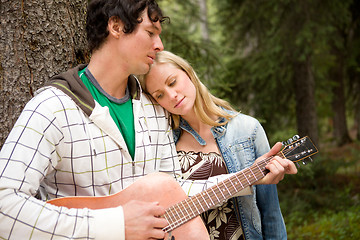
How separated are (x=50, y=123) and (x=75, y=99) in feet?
0.75

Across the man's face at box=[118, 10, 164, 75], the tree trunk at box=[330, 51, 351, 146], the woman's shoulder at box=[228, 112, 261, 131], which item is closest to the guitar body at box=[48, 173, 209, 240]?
the man's face at box=[118, 10, 164, 75]

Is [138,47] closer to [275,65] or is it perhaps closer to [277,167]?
[277,167]

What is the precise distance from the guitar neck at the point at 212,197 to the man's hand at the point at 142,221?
0.12 m

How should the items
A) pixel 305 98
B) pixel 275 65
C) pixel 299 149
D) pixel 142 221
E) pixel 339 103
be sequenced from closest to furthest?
pixel 142 221 < pixel 299 149 < pixel 275 65 < pixel 305 98 < pixel 339 103

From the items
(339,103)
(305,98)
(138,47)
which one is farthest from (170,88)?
(339,103)

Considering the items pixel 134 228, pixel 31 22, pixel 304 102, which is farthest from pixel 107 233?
pixel 304 102

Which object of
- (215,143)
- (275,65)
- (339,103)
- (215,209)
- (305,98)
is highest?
(215,143)

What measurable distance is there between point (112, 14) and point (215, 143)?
3.94ft

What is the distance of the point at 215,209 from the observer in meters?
2.75

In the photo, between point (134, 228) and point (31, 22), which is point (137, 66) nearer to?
point (31, 22)

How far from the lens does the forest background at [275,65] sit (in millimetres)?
2564

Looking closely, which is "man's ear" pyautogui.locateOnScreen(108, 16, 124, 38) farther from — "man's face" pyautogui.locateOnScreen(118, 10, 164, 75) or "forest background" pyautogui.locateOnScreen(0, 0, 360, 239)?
"forest background" pyautogui.locateOnScreen(0, 0, 360, 239)

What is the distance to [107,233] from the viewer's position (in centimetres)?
200

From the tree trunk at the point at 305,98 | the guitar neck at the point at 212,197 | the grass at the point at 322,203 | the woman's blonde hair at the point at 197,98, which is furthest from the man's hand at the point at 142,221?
the tree trunk at the point at 305,98
